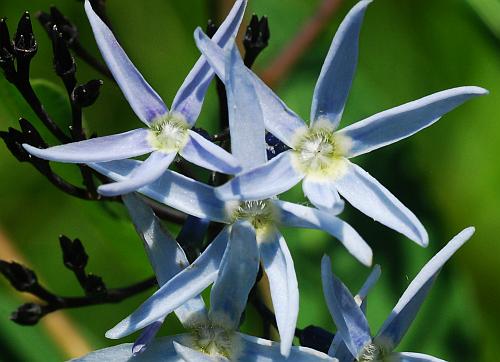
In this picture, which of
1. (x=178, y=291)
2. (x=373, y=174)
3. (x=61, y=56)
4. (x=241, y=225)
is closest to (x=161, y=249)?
(x=178, y=291)

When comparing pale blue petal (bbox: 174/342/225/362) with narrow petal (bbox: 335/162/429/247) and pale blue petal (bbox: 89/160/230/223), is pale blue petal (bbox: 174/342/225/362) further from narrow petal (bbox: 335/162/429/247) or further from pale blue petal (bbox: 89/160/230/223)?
narrow petal (bbox: 335/162/429/247)

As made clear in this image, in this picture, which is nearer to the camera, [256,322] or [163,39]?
[256,322]

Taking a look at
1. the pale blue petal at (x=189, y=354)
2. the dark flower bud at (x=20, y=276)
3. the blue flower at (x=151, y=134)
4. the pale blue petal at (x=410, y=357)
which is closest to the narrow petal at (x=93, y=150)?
the blue flower at (x=151, y=134)

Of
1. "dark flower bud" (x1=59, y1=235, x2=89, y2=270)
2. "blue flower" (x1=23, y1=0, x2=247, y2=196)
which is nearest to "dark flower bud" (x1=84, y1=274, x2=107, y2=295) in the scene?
"dark flower bud" (x1=59, y1=235, x2=89, y2=270)

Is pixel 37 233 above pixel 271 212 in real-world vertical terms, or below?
above

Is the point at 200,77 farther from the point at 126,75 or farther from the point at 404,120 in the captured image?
the point at 404,120

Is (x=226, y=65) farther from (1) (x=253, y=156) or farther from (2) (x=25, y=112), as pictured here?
(2) (x=25, y=112)

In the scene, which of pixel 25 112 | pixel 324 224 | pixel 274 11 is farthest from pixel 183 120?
pixel 274 11

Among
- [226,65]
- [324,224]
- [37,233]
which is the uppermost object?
[37,233]
